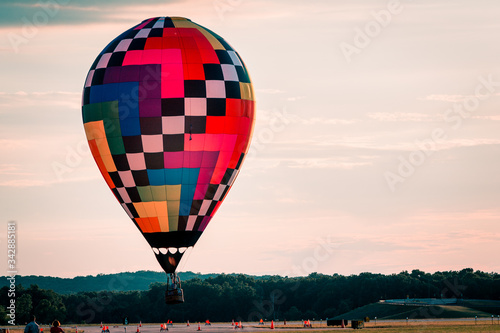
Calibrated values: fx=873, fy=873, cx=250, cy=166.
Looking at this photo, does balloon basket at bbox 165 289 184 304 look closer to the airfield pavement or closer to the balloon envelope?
the balloon envelope

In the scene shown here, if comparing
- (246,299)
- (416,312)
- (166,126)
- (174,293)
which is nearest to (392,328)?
(416,312)

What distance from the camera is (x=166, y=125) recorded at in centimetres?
5025

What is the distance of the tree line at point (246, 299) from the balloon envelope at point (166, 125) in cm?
9333

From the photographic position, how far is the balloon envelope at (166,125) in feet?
165

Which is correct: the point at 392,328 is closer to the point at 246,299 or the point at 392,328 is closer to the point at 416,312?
the point at 416,312

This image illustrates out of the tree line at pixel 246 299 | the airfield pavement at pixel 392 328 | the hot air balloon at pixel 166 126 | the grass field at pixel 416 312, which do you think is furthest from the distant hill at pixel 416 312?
the hot air balloon at pixel 166 126

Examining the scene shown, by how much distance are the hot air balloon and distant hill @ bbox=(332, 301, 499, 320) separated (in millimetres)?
61190

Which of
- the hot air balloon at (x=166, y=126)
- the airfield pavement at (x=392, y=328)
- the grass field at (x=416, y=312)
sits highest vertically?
the hot air balloon at (x=166, y=126)

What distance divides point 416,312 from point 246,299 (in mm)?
49277

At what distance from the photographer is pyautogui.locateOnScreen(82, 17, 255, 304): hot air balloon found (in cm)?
5031

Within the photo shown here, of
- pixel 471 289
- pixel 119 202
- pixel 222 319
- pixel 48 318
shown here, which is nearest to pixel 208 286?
pixel 222 319

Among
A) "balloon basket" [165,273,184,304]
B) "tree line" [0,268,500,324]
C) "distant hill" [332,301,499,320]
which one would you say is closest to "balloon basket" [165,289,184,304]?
"balloon basket" [165,273,184,304]

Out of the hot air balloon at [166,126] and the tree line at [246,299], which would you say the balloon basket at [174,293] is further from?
the tree line at [246,299]

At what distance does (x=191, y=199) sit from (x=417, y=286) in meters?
103
